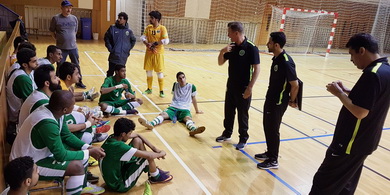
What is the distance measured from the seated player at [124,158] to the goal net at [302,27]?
14820 millimetres

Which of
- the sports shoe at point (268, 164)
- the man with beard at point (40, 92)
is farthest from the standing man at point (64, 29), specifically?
the sports shoe at point (268, 164)

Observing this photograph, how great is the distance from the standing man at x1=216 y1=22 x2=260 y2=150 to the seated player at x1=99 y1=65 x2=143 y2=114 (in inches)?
79.6

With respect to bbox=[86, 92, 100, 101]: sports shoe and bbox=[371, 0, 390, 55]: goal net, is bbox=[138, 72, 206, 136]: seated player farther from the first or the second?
bbox=[371, 0, 390, 55]: goal net

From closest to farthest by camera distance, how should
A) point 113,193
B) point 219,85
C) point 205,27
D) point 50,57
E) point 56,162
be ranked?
point 56,162 → point 113,193 → point 50,57 → point 219,85 → point 205,27

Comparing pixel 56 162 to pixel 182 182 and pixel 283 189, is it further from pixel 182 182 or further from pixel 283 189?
pixel 283 189

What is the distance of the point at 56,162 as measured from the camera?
264 centimetres

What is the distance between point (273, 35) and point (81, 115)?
2517mm

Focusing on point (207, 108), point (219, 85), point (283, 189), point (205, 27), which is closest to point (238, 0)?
point (205, 27)

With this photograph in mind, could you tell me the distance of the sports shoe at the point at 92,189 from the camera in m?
3.09

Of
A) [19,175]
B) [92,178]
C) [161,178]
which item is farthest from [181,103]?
[19,175]

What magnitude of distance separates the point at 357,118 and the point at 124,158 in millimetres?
2142

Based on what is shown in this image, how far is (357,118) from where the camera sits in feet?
8.20

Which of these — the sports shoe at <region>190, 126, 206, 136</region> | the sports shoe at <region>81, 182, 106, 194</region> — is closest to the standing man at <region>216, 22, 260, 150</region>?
the sports shoe at <region>190, 126, 206, 136</region>

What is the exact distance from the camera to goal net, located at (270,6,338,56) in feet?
56.3
